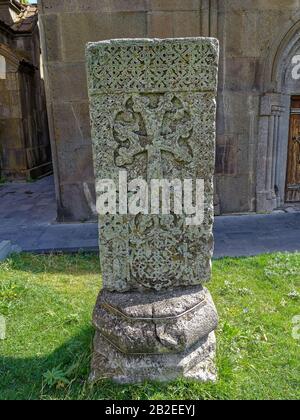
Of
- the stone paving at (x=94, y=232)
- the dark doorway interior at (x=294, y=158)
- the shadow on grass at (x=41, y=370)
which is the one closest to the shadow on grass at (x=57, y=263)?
the stone paving at (x=94, y=232)

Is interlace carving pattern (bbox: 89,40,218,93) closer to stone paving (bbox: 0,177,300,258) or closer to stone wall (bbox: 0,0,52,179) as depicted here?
stone paving (bbox: 0,177,300,258)

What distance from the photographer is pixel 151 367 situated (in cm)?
212

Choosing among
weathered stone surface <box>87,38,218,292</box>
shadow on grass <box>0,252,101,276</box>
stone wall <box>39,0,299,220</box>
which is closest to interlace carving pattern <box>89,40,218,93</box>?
weathered stone surface <box>87,38,218,292</box>

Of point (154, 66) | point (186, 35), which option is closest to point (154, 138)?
point (154, 66)

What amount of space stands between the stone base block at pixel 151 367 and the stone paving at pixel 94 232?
6.69ft

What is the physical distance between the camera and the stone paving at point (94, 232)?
446 centimetres

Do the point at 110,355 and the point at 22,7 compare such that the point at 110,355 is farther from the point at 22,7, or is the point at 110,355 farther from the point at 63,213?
the point at 22,7

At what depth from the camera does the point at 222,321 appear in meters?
2.80

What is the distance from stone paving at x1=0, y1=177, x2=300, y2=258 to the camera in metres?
4.46

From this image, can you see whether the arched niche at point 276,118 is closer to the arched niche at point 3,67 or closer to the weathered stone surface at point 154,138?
the weathered stone surface at point 154,138

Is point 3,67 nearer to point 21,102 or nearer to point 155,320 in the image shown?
point 21,102

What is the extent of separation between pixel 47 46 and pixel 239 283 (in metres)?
4.24

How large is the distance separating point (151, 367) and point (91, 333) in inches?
27.2
